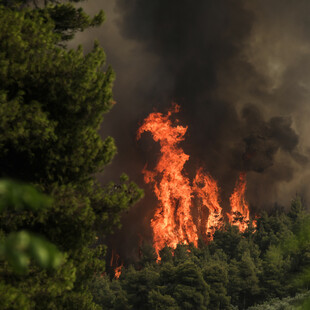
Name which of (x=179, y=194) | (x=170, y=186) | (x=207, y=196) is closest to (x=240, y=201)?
(x=207, y=196)

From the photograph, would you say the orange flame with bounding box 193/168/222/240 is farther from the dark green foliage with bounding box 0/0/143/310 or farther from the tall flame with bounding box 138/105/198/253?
the dark green foliage with bounding box 0/0/143/310

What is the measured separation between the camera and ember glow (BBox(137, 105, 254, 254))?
78.1 metres

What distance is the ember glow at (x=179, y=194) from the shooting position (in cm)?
7806

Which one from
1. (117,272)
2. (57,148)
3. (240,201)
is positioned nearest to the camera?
(57,148)

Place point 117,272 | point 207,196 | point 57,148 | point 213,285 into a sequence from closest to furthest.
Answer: point 57,148 < point 213,285 < point 117,272 < point 207,196

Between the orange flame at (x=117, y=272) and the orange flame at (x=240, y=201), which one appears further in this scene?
the orange flame at (x=240, y=201)

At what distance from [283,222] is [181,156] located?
115 ft

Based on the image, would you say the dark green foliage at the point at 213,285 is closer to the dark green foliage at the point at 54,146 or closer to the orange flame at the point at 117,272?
the dark green foliage at the point at 54,146

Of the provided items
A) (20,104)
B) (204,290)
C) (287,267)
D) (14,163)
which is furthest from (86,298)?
(287,267)

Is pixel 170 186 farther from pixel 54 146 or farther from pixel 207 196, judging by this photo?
pixel 54 146

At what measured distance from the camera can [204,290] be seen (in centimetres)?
2905

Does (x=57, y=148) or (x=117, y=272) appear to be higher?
(x=117, y=272)

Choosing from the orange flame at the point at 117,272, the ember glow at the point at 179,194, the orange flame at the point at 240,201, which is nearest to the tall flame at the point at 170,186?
the ember glow at the point at 179,194

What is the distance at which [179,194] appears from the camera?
8162 cm
